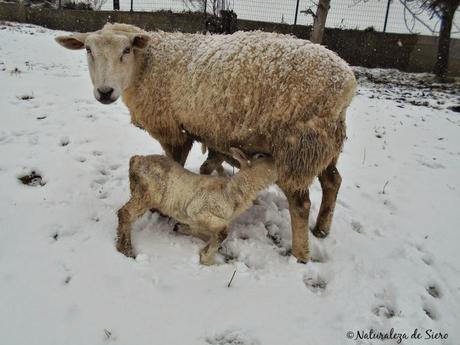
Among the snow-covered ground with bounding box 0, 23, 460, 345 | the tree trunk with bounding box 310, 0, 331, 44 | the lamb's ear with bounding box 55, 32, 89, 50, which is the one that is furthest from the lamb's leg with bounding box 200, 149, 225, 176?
the tree trunk with bounding box 310, 0, 331, 44

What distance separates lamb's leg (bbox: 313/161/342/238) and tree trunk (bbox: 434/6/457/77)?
33.7 feet

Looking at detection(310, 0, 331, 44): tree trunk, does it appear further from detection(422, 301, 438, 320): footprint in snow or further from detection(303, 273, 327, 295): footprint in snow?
detection(422, 301, 438, 320): footprint in snow

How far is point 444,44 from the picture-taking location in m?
10.8

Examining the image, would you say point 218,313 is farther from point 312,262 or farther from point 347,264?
point 347,264

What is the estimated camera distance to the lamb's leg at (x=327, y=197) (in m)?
3.07

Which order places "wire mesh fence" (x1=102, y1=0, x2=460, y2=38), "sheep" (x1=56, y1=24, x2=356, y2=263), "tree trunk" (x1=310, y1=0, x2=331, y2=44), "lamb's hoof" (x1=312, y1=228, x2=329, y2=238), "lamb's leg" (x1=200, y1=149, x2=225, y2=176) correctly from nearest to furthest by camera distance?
"sheep" (x1=56, y1=24, x2=356, y2=263) < "lamb's hoof" (x1=312, y1=228, x2=329, y2=238) < "lamb's leg" (x1=200, y1=149, x2=225, y2=176) < "tree trunk" (x1=310, y1=0, x2=331, y2=44) < "wire mesh fence" (x1=102, y1=0, x2=460, y2=38)

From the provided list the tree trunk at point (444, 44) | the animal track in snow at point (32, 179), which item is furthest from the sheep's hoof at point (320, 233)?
the tree trunk at point (444, 44)

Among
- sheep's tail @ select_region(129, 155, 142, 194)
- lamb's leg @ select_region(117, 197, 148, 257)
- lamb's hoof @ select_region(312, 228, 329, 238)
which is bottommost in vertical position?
lamb's hoof @ select_region(312, 228, 329, 238)

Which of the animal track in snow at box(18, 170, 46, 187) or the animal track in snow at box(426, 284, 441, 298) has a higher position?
the animal track in snow at box(18, 170, 46, 187)

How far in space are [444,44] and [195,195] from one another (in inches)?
450

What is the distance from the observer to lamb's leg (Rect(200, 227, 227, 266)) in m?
2.66

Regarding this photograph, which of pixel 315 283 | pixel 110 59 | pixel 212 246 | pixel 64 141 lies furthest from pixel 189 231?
pixel 64 141

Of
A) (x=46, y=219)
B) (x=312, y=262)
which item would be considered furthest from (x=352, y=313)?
(x=46, y=219)

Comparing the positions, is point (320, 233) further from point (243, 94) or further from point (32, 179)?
point (32, 179)
